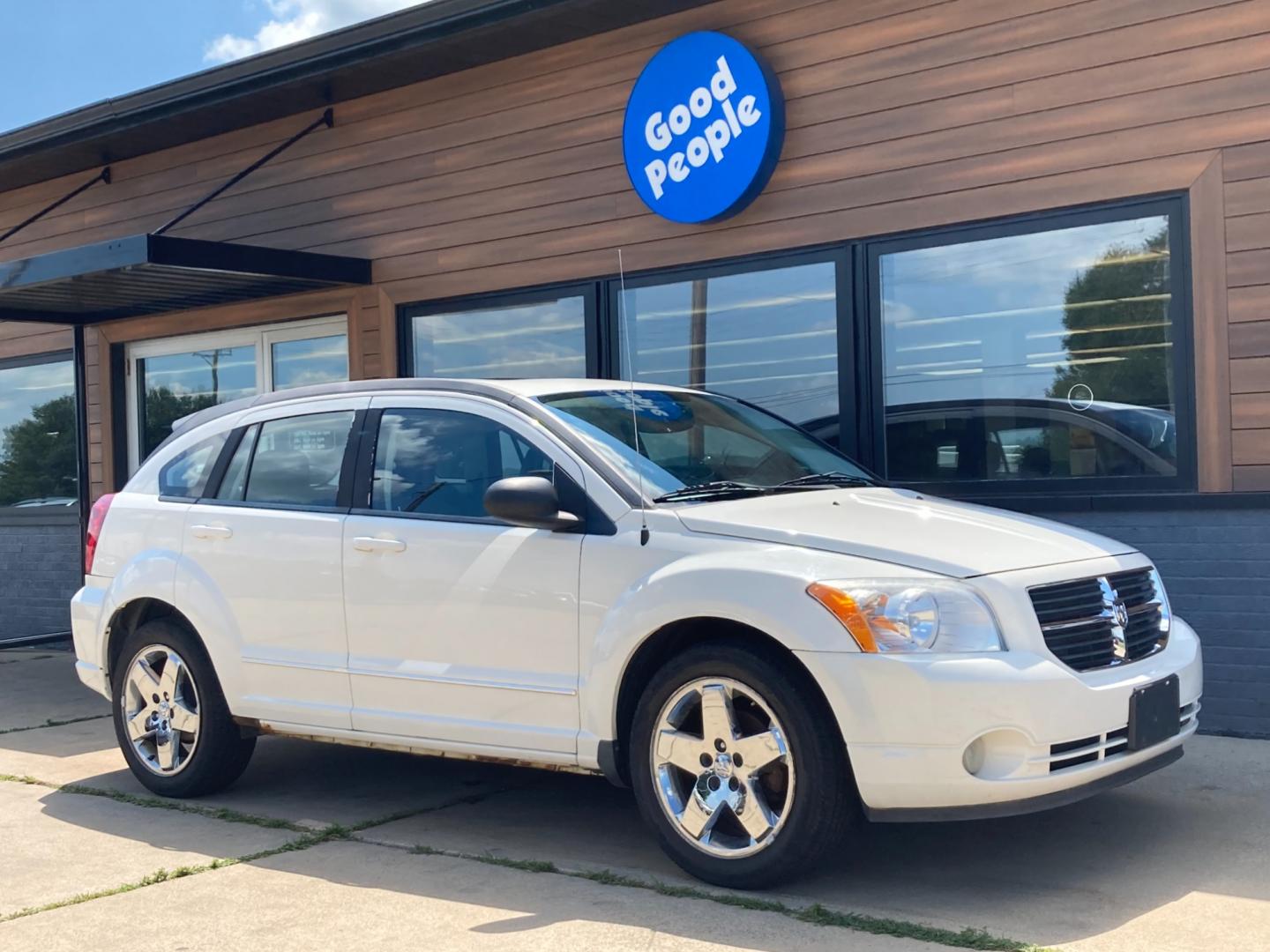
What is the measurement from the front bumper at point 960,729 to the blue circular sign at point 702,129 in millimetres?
4545

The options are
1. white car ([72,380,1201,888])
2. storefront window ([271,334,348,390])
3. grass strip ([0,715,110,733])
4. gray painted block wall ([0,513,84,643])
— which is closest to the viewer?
white car ([72,380,1201,888])

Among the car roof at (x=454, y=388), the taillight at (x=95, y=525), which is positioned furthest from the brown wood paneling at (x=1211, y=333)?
the taillight at (x=95, y=525)

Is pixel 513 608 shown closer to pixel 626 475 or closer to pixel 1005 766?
pixel 626 475

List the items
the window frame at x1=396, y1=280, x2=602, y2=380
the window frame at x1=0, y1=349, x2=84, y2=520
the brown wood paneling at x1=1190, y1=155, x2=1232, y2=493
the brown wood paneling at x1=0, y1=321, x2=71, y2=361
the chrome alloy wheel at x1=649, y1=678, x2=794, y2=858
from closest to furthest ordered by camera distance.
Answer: the chrome alloy wheel at x1=649, y1=678, x2=794, y2=858 → the brown wood paneling at x1=1190, y1=155, x2=1232, y2=493 → the window frame at x1=396, y1=280, x2=602, y2=380 → the window frame at x1=0, y1=349, x2=84, y2=520 → the brown wood paneling at x1=0, y1=321, x2=71, y2=361

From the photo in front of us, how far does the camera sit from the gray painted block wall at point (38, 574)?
40.7ft

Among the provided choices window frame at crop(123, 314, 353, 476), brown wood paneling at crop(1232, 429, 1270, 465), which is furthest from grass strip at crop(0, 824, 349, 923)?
window frame at crop(123, 314, 353, 476)

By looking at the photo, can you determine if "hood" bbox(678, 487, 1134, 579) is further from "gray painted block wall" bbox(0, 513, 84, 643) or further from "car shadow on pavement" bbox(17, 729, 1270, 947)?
"gray painted block wall" bbox(0, 513, 84, 643)

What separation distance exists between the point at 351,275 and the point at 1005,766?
715 cm

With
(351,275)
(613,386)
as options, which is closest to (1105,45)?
(613,386)

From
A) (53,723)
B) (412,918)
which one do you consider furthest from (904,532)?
(53,723)

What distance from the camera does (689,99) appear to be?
8.57 metres

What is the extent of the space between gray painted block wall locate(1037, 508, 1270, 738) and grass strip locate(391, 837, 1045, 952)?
3290 mm

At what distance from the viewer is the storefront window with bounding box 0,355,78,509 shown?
13.0 m

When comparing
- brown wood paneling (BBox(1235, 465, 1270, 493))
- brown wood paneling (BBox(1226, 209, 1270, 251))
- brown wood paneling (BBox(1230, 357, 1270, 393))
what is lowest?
brown wood paneling (BBox(1235, 465, 1270, 493))
